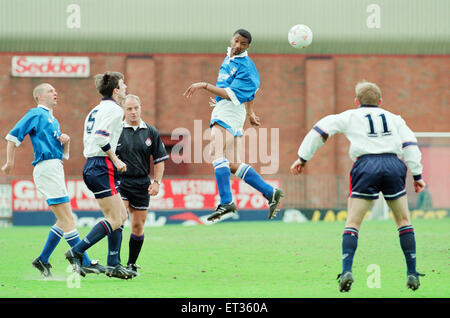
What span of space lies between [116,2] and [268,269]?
63.7 feet

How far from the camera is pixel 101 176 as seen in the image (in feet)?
27.3

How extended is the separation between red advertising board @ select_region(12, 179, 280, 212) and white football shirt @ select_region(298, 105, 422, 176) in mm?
14976

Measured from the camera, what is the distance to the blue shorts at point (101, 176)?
8312mm

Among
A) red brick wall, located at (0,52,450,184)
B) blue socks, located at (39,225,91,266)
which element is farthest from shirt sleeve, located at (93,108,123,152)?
red brick wall, located at (0,52,450,184)

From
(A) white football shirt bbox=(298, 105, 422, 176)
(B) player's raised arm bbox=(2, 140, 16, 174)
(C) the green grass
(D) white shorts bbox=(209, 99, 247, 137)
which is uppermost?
(D) white shorts bbox=(209, 99, 247, 137)

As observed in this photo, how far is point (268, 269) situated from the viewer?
962 cm

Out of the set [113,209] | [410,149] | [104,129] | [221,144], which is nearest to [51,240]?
[113,209]

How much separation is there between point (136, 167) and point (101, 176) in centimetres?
76

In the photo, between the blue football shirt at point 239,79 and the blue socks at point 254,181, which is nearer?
the blue football shirt at point 239,79

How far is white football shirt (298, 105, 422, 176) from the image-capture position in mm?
7348

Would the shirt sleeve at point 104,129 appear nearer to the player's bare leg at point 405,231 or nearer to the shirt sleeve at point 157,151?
the shirt sleeve at point 157,151

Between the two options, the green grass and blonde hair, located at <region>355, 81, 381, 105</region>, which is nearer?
the green grass

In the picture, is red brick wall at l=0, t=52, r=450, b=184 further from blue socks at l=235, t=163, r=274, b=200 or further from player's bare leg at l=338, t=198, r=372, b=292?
player's bare leg at l=338, t=198, r=372, b=292

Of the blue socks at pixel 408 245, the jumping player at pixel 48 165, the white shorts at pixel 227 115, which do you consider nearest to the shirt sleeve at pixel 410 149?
the blue socks at pixel 408 245
